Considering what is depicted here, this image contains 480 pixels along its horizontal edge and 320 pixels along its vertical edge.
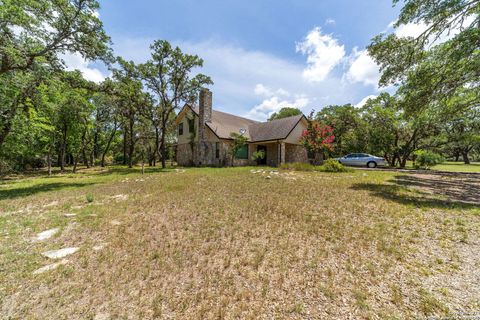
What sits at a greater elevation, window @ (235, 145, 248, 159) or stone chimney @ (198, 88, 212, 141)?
stone chimney @ (198, 88, 212, 141)

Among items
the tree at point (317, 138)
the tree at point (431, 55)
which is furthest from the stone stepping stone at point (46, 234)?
the tree at point (317, 138)

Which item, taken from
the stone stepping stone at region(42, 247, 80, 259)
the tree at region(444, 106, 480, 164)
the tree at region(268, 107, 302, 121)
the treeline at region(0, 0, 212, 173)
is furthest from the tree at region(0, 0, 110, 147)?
the tree at region(268, 107, 302, 121)

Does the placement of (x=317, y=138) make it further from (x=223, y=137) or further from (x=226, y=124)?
(x=226, y=124)

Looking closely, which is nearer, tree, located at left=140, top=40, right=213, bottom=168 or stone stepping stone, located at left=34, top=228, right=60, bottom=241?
stone stepping stone, located at left=34, top=228, right=60, bottom=241

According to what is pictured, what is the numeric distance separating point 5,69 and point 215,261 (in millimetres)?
11550

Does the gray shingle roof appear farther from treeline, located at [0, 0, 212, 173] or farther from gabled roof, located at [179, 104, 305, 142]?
treeline, located at [0, 0, 212, 173]

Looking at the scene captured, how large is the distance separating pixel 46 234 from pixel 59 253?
3.90 ft

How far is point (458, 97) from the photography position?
11273 millimetres

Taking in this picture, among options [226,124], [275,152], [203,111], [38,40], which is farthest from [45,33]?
[275,152]

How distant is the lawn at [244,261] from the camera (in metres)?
2.19

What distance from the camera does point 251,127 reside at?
23953 millimetres

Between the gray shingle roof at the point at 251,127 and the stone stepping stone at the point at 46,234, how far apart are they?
14689 mm

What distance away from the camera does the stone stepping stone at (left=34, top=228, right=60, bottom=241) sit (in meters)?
3.87

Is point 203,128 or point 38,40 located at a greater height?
point 38,40
